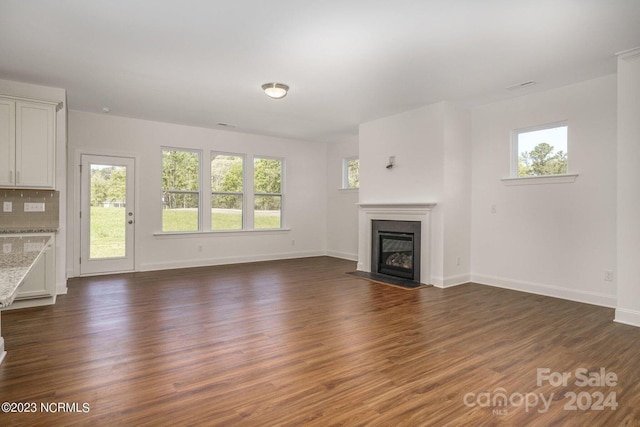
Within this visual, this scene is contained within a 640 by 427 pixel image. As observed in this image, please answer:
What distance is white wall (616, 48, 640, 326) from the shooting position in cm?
345

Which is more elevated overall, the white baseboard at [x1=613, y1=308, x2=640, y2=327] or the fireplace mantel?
the fireplace mantel

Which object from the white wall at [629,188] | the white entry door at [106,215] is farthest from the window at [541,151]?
the white entry door at [106,215]

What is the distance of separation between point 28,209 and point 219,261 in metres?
3.29

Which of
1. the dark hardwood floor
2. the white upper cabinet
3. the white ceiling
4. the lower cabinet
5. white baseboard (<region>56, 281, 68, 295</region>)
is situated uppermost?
the white ceiling

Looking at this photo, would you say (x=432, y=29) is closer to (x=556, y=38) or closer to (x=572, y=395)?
(x=556, y=38)

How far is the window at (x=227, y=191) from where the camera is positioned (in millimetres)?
7152

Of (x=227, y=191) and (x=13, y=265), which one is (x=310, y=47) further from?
(x=227, y=191)

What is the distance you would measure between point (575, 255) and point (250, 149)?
5.87 metres

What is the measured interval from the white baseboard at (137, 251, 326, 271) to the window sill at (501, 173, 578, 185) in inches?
183

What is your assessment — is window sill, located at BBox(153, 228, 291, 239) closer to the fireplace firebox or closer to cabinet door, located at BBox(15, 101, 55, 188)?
cabinet door, located at BBox(15, 101, 55, 188)

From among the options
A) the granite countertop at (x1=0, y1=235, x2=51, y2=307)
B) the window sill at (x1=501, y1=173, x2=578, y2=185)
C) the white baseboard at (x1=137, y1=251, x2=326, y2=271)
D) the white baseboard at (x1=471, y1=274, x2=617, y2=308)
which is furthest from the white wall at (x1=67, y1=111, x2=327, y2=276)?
the window sill at (x1=501, y1=173, x2=578, y2=185)

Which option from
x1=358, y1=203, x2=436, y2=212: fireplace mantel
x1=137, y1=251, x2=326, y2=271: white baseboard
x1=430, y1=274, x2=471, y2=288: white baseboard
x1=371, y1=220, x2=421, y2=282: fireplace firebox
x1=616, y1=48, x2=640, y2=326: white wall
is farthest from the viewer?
x1=137, y1=251, x2=326, y2=271: white baseboard

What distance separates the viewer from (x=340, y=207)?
27.1 ft

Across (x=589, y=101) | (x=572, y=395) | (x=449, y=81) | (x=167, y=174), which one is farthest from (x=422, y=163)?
(x=167, y=174)
